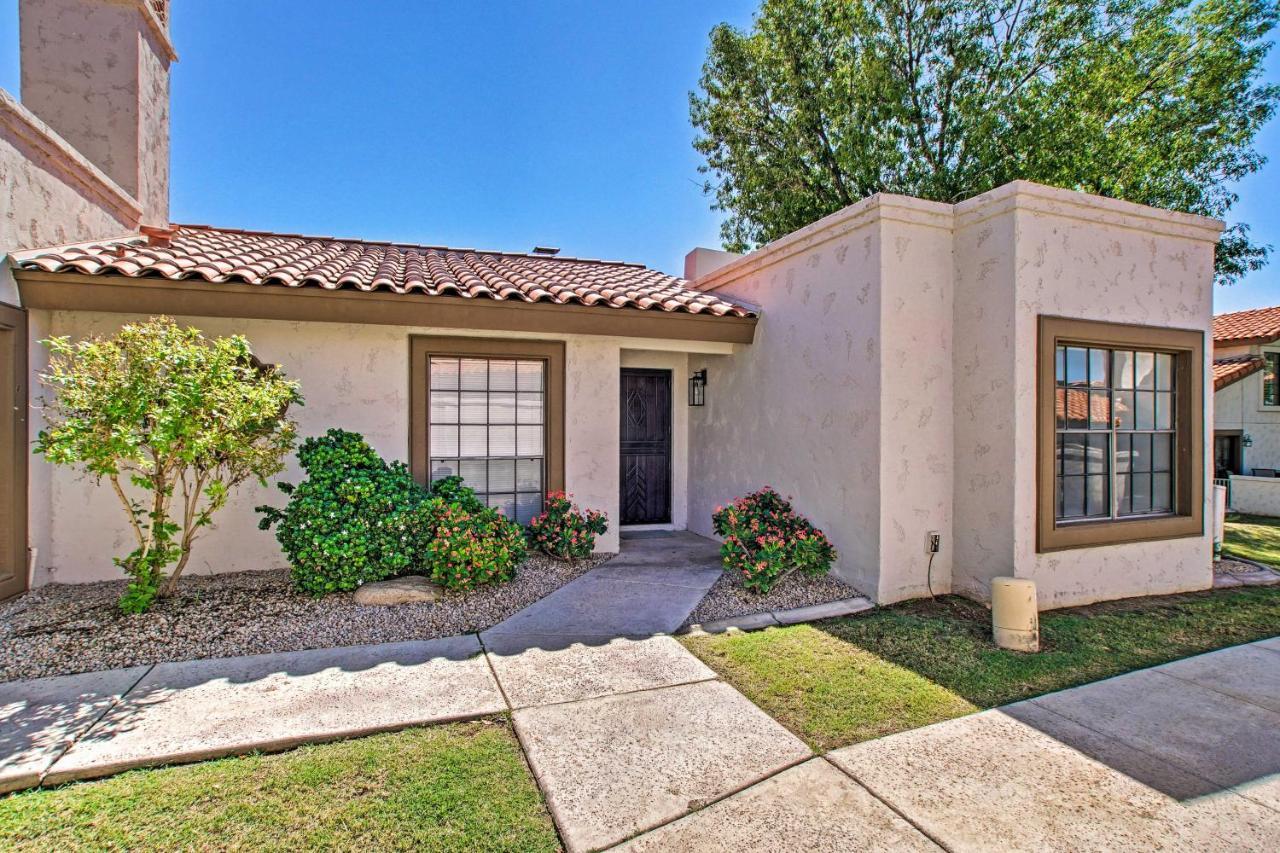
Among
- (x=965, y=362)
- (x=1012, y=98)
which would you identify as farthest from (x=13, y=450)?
(x=1012, y=98)

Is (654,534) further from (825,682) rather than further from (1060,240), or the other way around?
(1060,240)

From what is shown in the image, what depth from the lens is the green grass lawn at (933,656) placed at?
400cm

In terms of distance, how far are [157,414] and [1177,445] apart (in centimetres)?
1009

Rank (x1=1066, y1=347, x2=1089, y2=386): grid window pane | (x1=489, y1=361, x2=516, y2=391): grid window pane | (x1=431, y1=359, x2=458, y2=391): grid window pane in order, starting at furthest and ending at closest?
(x1=489, y1=361, x2=516, y2=391): grid window pane, (x1=431, y1=359, x2=458, y2=391): grid window pane, (x1=1066, y1=347, x2=1089, y2=386): grid window pane

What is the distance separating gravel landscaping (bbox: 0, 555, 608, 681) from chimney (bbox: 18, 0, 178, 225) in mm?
5489

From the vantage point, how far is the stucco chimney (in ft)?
33.2

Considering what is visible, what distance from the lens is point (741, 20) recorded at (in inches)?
608

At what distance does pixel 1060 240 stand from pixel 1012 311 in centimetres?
98

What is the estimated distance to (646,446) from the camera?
392 inches

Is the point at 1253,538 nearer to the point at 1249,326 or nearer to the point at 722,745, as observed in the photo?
the point at 722,745

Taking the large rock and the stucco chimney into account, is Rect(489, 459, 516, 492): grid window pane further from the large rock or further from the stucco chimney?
the stucco chimney

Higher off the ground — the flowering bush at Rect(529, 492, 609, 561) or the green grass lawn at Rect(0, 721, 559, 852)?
the flowering bush at Rect(529, 492, 609, 561)

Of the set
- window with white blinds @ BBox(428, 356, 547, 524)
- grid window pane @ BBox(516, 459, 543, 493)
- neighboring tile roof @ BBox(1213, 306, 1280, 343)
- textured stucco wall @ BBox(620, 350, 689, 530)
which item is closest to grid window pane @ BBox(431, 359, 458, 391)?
window with white blinds @ BBox(428, 356, 547, 524)

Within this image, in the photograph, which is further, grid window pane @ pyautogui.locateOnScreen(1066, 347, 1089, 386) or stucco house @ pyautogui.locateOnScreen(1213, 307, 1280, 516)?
stucco house @ pyautogui.locateOnScreen(1213, 307, 1280, 516)
